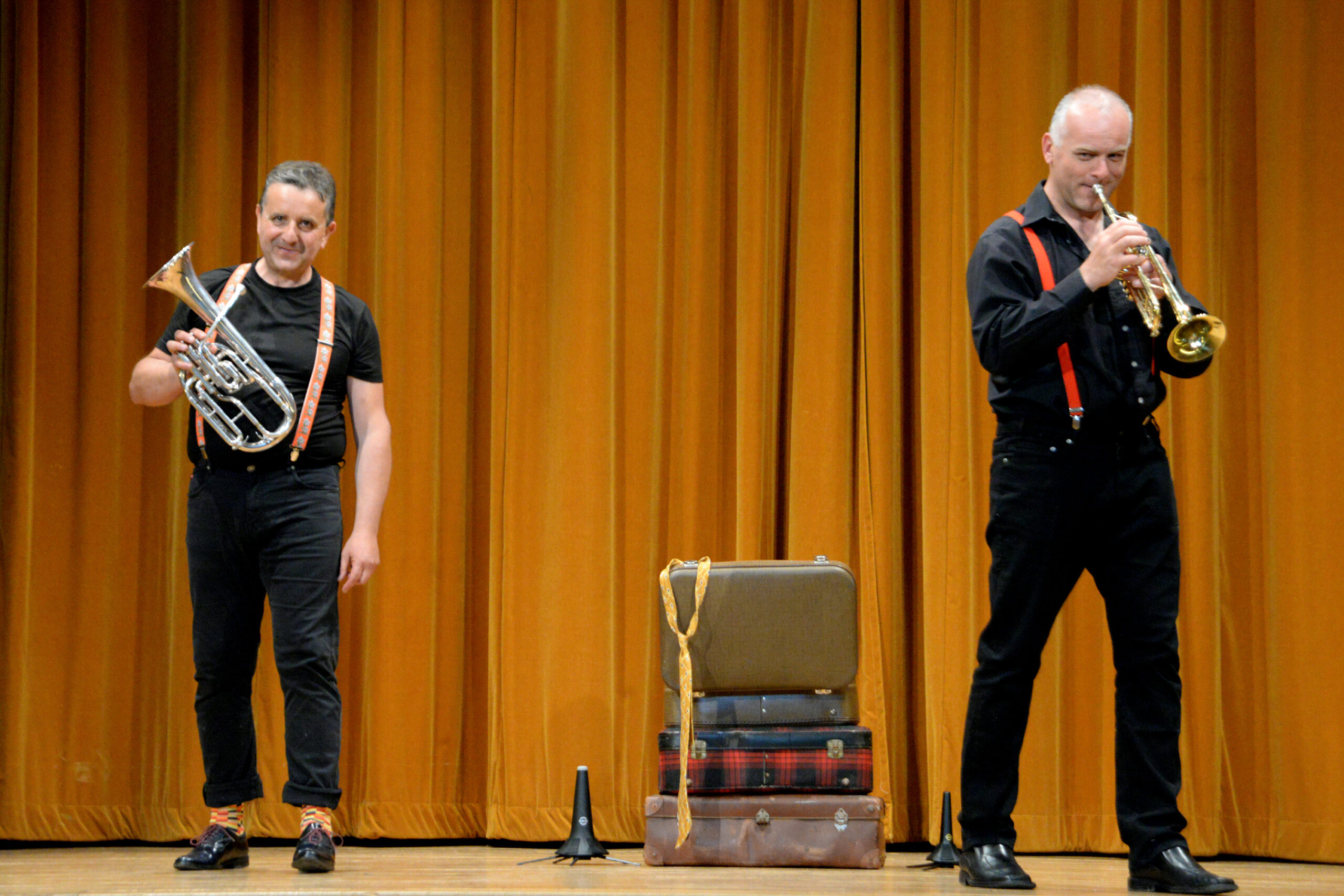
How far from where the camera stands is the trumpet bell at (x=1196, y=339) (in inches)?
93.8

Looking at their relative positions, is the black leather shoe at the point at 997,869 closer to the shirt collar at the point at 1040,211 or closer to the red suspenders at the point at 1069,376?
the red suspenders at the point at 1069,376

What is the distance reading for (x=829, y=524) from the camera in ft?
12.4

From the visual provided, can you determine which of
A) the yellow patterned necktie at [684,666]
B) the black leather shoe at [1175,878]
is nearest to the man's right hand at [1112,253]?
the black leather shoe at [1175,878]

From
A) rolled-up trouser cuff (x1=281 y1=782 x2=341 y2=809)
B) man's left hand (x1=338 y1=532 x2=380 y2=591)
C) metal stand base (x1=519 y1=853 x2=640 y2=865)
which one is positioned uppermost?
man's left hand (x1=338 y1=532 x2=380 y2=591)

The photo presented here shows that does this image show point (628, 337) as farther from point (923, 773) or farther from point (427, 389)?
point (923, 773)

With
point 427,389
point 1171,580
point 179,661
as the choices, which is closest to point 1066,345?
point 1171,580

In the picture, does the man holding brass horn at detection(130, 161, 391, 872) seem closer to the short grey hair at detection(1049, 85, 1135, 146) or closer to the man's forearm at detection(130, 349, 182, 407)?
the man's forearm at detection(130, 349, 182, 407)

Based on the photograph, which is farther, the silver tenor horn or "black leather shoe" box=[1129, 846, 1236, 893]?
the silver tenor horn

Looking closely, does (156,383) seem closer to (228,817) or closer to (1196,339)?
(228,817)

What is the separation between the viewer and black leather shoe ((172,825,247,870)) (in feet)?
9.45

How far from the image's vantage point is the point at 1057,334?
7.58 ft

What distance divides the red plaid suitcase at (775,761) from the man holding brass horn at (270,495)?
835mm

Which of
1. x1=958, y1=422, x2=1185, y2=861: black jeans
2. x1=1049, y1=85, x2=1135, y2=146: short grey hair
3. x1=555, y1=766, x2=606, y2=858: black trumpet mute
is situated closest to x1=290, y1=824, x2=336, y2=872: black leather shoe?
x1=555, y1=766, x2=606, y2=858: black trumpet mute

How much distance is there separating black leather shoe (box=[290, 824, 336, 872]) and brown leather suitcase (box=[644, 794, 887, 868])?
78 centimetres
